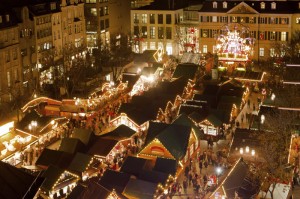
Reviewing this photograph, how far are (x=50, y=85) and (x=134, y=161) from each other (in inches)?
968

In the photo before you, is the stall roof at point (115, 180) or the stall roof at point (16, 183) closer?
the stall roof at point (16, 183)

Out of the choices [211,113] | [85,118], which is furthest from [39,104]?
[211,113]

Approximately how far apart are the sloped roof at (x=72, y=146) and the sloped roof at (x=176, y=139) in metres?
4.68

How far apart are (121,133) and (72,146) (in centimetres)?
425

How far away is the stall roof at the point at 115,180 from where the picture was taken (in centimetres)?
2478

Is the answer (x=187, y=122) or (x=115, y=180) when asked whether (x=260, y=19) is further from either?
(x=115, y=180)

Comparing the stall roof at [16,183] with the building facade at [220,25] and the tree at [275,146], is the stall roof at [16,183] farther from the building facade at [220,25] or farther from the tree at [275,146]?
the building facade at [220,25]

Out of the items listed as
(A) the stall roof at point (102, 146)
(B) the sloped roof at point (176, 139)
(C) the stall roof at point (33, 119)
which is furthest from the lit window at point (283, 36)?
(A) the stall roof at point (102, 146)

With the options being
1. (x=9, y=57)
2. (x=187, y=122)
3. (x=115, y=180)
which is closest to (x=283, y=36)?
(x=187, y=122)

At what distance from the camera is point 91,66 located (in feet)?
182

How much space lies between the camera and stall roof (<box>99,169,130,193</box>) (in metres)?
24.8

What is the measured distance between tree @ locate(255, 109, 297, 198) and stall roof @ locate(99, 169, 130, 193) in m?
6.90

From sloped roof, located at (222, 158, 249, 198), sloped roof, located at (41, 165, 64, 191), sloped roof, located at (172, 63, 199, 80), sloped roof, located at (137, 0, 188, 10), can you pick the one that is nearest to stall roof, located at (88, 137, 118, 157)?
sloped roof, located at (41, 165, 64, 191)

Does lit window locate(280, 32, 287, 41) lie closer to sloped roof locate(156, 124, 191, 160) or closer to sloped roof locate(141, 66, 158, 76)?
sloped roof locate(141, 66, 158, 76)
